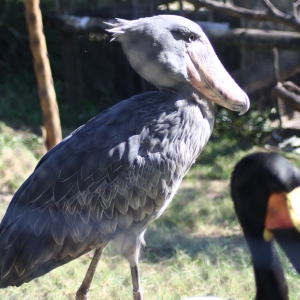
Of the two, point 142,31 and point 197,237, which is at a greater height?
point 142,31

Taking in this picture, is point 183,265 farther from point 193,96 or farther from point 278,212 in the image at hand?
point 278,212

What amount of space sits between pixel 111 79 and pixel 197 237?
3118 millimetres

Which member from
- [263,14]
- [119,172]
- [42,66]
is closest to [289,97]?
[263,14]

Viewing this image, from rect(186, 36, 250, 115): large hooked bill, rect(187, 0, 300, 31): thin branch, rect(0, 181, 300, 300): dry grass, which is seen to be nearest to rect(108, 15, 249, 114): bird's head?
rect(186, 36, 250, 115): large hooked bill

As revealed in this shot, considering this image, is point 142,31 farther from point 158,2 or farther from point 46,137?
point 158,2

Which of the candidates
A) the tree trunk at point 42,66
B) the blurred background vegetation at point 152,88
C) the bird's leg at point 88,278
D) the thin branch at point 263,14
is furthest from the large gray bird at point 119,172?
the thin branch at point 263,14

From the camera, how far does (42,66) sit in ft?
12.3

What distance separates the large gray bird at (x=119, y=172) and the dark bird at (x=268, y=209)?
0.62 metres

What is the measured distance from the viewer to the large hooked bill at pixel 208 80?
8.36 feet

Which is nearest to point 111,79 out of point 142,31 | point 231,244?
point 231,244

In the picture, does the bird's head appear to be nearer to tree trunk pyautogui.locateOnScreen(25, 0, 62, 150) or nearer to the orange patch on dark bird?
the orange patch on dark bird

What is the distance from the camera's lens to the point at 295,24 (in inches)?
165

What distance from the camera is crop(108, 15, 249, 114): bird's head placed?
8.10ft

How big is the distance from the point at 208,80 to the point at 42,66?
1.59m
